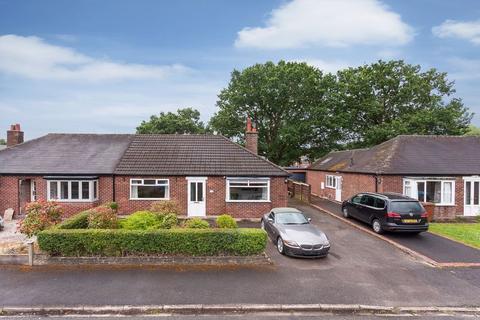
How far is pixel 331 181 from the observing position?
25438 millimetres

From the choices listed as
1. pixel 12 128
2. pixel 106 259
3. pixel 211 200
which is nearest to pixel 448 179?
pixel 211 200

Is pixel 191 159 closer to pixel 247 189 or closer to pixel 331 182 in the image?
pixel 247 189

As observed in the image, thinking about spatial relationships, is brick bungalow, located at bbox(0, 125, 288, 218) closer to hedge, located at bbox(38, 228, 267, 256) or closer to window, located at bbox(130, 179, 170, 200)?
window, located at bbox(130, 179, 170, 200)

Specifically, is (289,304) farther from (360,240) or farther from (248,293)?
(360,240)

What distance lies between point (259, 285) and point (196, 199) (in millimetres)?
9172

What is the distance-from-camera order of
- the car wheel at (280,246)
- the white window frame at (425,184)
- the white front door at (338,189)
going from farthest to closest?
A: the white front door at (338,189) < the white window frame at (425,184) < the car wheel at (280,246)

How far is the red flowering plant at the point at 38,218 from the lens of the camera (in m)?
9.56

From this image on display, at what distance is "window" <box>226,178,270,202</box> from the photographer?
1611 centimetres

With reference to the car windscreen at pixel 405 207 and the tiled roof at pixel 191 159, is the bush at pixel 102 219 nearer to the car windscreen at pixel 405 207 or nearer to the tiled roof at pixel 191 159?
the tiled roof at pixel 191 159

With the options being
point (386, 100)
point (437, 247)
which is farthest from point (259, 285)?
point (386, 100)

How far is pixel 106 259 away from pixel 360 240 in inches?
398

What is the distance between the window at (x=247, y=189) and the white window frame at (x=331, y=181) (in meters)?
10.1

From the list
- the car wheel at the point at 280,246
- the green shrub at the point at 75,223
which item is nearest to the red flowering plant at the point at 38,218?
the green shrub at the point at 75,223

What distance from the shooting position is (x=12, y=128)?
65.7 feet
